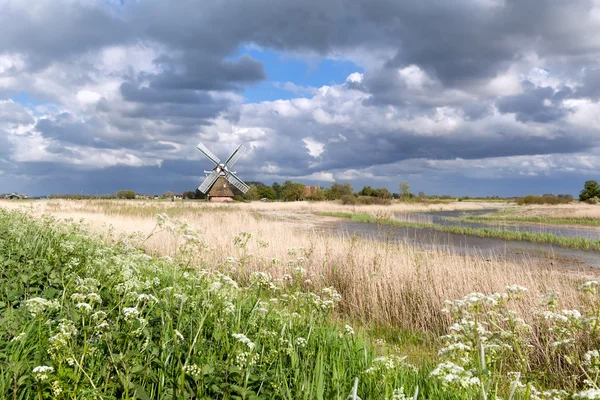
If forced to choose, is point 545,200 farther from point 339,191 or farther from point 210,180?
point 210,180

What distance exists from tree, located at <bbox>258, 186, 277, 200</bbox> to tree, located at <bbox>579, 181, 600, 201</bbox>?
6096 centimetres

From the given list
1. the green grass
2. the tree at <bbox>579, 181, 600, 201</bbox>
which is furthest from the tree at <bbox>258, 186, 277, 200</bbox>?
the green grass

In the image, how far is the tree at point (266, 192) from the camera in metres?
93.4

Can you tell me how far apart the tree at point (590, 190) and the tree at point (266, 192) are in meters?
61.0

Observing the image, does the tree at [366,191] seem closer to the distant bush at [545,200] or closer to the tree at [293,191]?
the tree at [293,191]

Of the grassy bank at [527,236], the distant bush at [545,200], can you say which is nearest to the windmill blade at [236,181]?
the grassy bank at [527,236]

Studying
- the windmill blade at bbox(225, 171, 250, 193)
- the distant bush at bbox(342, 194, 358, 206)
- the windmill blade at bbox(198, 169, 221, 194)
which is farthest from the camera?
the distant bush at bbox(342, 194, 358, 206)

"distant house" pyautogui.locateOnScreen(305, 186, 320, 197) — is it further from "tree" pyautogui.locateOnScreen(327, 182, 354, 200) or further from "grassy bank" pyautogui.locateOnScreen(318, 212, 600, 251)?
"grassy bank" pyautogui.locateOnScreen(318, 212, 600, 251)

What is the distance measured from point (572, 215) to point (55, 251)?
48.7 m

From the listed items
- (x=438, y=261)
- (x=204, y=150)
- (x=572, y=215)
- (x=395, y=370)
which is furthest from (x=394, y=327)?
(x=204, y=150)

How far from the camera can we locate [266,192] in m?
95.1

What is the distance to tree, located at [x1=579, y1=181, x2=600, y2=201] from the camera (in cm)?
7281

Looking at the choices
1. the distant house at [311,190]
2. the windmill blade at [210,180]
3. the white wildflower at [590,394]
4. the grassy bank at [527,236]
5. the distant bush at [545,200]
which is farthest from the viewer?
the distant house at [311,190]

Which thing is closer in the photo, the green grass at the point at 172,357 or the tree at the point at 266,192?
the green grass at the point at 172,357
